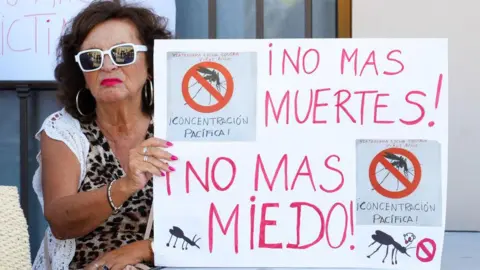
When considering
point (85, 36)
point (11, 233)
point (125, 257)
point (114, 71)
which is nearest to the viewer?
point (11, 233)

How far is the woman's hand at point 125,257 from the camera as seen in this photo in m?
2.66

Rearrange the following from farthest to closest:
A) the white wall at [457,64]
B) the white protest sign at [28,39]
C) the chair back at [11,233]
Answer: the white protest sign at [28,39] → the white wall at [457,64] → the chair back at [11,233]

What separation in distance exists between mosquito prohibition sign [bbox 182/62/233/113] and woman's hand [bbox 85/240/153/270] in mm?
585

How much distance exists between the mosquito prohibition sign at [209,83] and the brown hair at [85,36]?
636mm

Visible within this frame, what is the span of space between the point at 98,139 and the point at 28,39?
1224 millimetres

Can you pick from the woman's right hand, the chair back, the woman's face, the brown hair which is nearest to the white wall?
the brown hair

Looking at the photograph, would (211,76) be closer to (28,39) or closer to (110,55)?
(110,55)

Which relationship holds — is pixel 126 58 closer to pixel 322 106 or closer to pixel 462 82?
pixel 322 106

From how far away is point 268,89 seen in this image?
2.29m

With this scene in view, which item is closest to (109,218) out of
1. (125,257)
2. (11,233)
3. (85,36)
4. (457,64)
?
(125,257)

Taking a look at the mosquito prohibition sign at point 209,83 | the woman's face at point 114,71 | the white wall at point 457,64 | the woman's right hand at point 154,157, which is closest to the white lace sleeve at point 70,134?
the woman's face at point 114,71

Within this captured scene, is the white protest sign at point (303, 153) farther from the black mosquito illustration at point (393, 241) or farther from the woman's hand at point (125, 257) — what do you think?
the woman's hand at point (125, 257)

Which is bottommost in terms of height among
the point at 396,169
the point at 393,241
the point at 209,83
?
the point at 393,241

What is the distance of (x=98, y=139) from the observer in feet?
9.57
